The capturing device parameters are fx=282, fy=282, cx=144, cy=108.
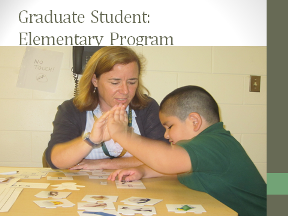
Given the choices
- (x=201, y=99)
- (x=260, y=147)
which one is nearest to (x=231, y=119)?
(x=260, y=147)

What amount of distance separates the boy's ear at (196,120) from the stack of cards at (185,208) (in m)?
0.40

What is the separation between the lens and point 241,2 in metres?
2.33

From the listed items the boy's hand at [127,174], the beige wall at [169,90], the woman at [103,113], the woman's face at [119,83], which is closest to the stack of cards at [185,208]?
the boy's hand at [127,174]

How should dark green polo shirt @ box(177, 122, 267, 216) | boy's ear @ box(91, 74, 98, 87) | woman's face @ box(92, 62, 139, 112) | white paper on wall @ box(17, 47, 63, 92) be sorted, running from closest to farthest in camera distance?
1. dark green polo shirt @ box(177, 122, 267, 216)
2. woman's face @ box(92, 62, 139, 112)
3. boy's ear @ box(91, 74, 98, 87)
4. white paper on wall @ box(17, 47, 63, 92)

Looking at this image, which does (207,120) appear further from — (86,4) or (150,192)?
(86,4)

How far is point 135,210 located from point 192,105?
23.0 inches

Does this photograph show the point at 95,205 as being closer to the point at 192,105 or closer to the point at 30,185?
the point at 30,185

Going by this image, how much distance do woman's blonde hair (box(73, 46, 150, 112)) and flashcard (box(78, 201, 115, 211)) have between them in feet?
3.01

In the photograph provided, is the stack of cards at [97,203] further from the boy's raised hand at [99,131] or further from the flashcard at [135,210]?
the boy's raised hand at [99,131]

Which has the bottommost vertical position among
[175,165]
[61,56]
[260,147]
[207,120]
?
[260,147]

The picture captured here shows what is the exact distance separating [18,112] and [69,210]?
155cm

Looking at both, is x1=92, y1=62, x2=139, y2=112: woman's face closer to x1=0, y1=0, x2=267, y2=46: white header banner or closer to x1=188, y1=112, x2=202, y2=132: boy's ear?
x1=188, y1=112, x2=202, y2=132: boy's ear

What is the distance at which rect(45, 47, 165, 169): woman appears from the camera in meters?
1.46

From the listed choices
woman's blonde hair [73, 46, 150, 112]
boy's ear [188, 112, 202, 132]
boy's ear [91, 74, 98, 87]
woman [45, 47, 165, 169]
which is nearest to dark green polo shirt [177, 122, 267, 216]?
boy's ear [188, 112, 202, 132]
